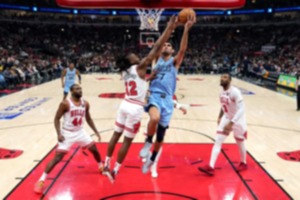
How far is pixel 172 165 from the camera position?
5.53 meters

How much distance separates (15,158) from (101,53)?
3103 centimetres

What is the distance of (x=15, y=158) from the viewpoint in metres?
5.85

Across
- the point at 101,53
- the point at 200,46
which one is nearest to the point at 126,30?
the point at 101,53

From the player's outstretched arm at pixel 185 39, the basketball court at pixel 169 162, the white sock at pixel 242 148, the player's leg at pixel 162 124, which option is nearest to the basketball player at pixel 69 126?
the basketball court at pixel 169 162

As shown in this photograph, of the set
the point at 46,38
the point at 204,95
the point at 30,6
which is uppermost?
the point at 30,6

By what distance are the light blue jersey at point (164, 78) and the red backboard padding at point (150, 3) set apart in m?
1.11

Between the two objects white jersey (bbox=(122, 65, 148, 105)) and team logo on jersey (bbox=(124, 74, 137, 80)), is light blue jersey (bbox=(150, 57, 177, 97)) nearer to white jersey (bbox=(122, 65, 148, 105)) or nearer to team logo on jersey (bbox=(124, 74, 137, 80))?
white jersey (bbox=(122, 65, 148, 105))

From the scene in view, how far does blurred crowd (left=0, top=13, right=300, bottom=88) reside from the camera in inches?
1144

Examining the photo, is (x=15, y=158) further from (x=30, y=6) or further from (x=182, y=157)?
(x=30, y=6)

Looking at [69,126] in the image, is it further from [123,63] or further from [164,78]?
[164,78]

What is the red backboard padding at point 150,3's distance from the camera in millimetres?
5234

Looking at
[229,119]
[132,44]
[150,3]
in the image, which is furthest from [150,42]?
[229,119]

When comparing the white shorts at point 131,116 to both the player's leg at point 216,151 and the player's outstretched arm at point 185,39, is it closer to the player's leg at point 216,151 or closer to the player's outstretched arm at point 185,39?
the player's outstretched arm at point 185,39

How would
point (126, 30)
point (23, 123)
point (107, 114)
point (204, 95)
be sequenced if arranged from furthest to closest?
point (126, 30) → point (204, 95) → point (107, 114) → point (23, 123)
